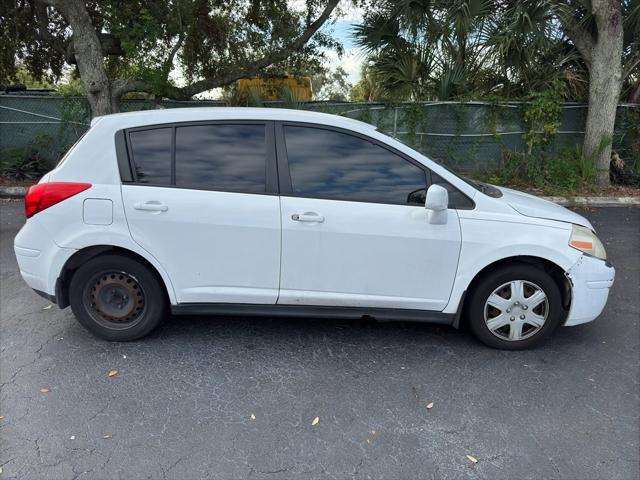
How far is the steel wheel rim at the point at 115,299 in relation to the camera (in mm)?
3633

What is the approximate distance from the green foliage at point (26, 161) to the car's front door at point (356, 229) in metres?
9.15

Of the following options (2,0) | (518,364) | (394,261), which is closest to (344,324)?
(394,261)

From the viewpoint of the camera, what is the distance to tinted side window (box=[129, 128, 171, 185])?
11.6 feet

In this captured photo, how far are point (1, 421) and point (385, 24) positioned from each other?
9.88 meters

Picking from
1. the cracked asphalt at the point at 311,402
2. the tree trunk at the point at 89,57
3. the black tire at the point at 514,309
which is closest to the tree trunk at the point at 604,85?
the cracked asphalt at the point at 311,402

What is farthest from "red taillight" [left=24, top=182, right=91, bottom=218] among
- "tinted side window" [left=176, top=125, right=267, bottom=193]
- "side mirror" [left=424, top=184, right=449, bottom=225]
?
"side mirror" [left=424, top=184, right=449, bottom=225]

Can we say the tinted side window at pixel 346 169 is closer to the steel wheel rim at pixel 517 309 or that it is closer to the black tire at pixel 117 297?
the steel wheel rim at pixel 517 309

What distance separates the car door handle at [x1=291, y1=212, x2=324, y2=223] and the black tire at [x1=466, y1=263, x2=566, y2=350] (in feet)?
4.09

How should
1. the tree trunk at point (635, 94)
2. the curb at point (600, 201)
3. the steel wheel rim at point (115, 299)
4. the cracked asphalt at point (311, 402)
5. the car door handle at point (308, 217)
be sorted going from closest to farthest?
1. the cracked asphalt at point (311, 402)
2. the car door handle at point (308, 217)
3. the steel wheel rim at point (115, 299)
4. the curb at point (600, 201)
5. the tree trunk at point (635, 94)

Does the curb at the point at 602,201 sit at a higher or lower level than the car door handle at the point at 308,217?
lower

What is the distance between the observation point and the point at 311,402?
304 cm

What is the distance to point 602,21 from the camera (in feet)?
29.2

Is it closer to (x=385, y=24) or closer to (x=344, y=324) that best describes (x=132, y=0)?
(x=385, y=24)

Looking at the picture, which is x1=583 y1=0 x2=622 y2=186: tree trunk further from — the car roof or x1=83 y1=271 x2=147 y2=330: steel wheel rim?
x1=83 y1=271 x2=147 y2=330: steel wheel rim
